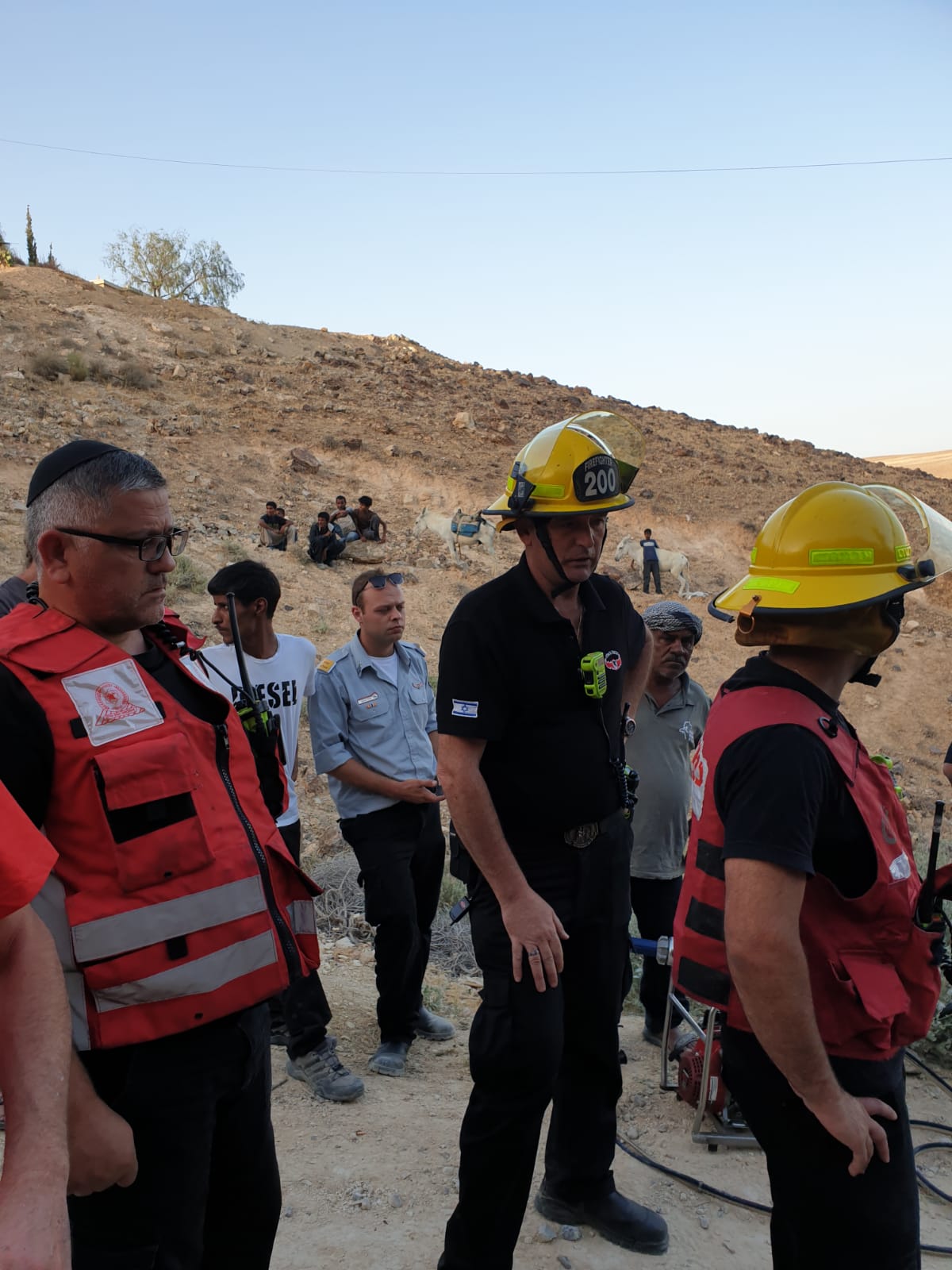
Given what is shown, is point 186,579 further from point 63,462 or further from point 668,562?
point 63,462

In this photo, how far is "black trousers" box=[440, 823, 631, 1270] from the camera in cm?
245

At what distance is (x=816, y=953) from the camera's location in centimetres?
176

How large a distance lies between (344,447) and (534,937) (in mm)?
21571

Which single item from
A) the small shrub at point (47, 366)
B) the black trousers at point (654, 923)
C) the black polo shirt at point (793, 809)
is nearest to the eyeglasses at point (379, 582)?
the black trousers at point (654, 923)

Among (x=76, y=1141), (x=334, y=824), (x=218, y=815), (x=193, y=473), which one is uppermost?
(x=193, y=473)

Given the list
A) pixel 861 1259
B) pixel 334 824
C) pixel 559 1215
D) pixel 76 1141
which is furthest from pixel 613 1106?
pixel 334 824

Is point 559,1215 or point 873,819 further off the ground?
point 873,819

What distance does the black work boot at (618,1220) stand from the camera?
2869mm

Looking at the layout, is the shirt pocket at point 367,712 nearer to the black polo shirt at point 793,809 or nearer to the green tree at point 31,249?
the black polo shirt at point 793,809

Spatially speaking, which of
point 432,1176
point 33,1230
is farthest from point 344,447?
point 33,1230

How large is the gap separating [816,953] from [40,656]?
1524 mm

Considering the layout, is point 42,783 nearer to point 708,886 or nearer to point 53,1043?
point 53,1043

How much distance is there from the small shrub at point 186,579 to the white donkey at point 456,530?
574 cm

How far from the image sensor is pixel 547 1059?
8.02 feet
